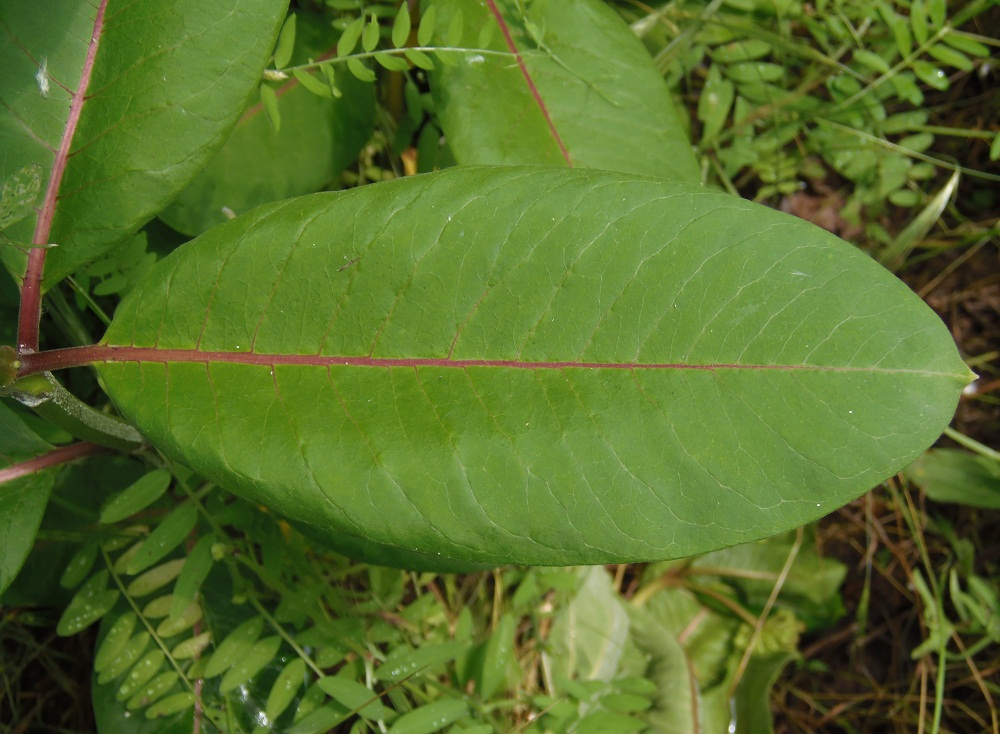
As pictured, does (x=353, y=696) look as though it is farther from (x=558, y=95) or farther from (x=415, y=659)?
(x=558, y=95)

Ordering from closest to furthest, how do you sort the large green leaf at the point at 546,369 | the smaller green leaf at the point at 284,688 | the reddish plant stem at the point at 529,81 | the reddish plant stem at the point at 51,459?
the large green leaf at the point at 546,369 < the reddish plant stem at the point at 51,459 < the smaller green leaf at the point at 284,688 < the reddish plant stem at the point at 529,81

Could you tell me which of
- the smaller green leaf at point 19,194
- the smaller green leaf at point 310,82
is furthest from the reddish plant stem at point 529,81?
the smaller green leaf at point 19,194

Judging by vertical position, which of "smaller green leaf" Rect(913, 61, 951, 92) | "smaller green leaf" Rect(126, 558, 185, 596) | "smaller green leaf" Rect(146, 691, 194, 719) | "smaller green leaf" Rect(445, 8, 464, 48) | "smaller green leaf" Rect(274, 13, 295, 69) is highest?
"smaller green leaf" Rect(274, 13, 295, 69)

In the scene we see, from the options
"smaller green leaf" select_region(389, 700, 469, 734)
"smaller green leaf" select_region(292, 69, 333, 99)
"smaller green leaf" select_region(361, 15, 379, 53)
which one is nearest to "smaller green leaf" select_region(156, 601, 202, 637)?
"smaller green leaf" select_region(389, 700, 469, 734)

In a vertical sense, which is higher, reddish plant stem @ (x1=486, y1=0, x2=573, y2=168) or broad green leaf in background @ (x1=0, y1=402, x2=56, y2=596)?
reddish plant stem @ (x1=486, y1=0, x2=573, y2=168)

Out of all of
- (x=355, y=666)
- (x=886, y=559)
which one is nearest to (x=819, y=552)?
(x=886, y=559)

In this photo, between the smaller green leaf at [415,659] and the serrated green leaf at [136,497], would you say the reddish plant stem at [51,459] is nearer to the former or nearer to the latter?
the serrated green leaf at [136,497]

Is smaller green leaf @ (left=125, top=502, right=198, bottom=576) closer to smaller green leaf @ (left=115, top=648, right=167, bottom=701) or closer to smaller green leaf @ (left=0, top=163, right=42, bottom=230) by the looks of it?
smaller green leaf @ (left=115, top=648, right=167, bottom=701)
